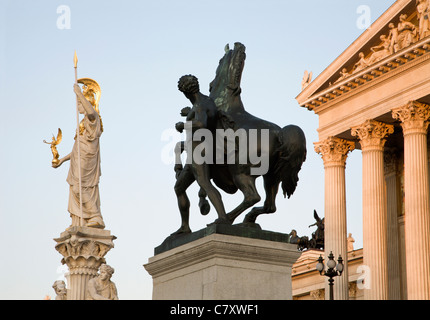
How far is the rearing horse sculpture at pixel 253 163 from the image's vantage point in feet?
44.1

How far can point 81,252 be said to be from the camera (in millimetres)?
22750

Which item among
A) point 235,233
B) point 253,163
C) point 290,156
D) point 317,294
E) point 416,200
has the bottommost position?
point 235,233

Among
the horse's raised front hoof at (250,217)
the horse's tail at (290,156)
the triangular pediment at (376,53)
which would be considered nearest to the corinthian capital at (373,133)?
the triangular pediment at (376,53)

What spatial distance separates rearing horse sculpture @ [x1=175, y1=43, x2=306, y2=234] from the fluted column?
28463mm

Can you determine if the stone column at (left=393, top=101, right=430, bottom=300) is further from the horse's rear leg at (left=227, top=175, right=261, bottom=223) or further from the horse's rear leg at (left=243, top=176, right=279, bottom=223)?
the horse's rear leg at (left=227, top=175, right=261, bottom=223)

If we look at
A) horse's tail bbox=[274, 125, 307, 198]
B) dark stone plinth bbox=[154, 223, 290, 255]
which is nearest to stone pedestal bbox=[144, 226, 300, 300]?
dark stone plinth bbox=[154, 223, 290, 255]

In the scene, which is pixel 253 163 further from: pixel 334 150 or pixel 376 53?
pixel 334 150

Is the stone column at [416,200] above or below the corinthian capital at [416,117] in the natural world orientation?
below

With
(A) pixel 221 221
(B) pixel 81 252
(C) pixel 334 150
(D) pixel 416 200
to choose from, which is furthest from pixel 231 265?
(C) pixel 334 150

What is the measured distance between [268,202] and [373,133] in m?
30.7

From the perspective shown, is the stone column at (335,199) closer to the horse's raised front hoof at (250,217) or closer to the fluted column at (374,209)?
the fluted column at (374,209)

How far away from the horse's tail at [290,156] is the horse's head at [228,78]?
108 centimetres

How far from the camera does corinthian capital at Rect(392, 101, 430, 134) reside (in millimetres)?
41156
